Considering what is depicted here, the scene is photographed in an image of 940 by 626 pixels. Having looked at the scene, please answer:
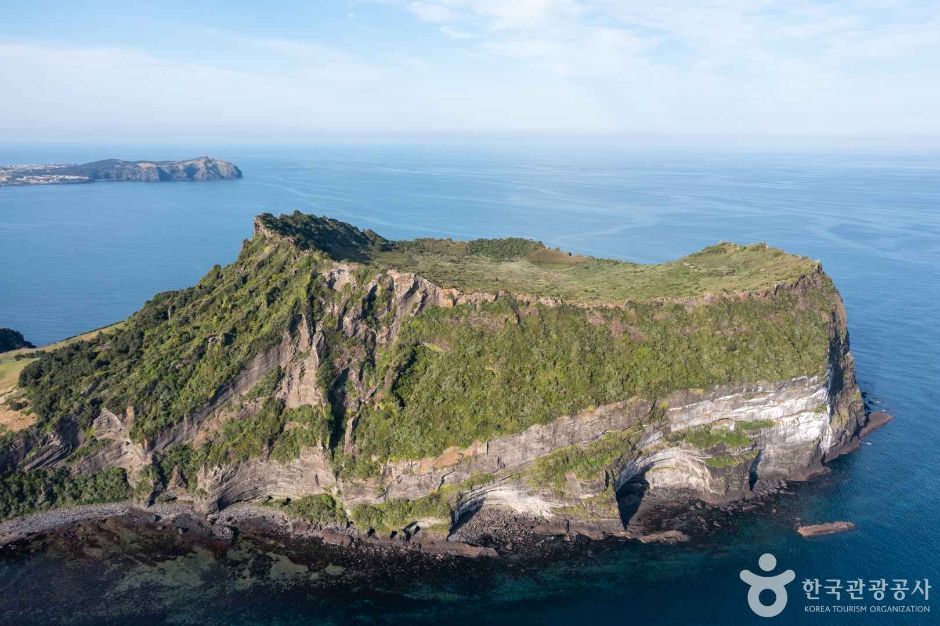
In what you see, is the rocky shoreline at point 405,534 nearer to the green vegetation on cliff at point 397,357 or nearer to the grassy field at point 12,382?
the green vegetation on cliff at point 397,357

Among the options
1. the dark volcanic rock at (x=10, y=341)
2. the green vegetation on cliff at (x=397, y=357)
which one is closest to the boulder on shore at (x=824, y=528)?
the green vegetation on cliff at (x=397, y=357)

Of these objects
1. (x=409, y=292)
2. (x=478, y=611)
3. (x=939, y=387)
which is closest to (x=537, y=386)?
(x=409, y=292)

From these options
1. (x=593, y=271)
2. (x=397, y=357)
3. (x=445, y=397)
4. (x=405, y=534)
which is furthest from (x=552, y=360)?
(x=593, y=271)

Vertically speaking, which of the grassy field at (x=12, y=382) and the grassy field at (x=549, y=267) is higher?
the grassy field at (x=549, y=267)

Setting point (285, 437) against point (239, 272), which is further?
point (239, 272)

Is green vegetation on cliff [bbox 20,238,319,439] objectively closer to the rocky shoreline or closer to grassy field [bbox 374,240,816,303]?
the rocky shoreline

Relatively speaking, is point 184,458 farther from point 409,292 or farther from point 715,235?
point 715,235

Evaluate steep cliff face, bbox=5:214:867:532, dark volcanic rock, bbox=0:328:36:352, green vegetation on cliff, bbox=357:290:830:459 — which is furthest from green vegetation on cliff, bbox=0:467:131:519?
dark volcanic rock, bbox=0:328:36:352

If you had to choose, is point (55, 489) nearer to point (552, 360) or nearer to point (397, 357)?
point (397, 357)

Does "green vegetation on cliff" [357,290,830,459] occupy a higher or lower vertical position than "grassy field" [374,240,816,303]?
lower
